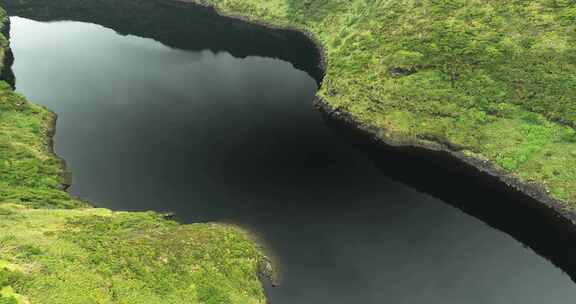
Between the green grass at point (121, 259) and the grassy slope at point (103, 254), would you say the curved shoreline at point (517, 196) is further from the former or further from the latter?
the green grass at point (121, 259)

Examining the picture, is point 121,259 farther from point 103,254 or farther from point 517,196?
point 517,196

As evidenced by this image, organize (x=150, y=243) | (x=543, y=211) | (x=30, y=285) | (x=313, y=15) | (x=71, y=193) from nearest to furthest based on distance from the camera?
(x=30, y=285) < (x=150, y=243) < (x=543, y=211) < (x=71, y=193) < (x=313, y=15)

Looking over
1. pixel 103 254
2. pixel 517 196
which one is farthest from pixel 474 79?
pixel 103 254

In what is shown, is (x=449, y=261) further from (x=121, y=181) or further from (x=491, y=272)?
(x=121, y=181)

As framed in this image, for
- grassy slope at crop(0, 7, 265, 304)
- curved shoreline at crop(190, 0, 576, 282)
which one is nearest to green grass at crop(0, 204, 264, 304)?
grassy slope at crop(0, 7, 265, 304)

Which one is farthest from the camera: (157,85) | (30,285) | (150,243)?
(157,85)

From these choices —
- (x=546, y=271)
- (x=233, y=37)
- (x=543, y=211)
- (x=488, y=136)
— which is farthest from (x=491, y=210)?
(x=233, y=37)

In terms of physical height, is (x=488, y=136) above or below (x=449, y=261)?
above
